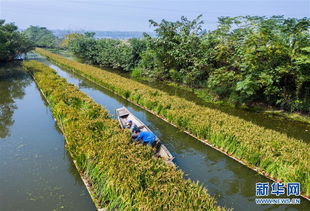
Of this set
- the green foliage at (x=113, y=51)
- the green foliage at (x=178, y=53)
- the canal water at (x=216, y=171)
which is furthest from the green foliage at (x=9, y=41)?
the canal water at (x=216, y=171)

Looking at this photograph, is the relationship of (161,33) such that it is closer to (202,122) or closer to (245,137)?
(202,122)

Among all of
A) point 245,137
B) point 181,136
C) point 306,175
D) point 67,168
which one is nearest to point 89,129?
point 67,168

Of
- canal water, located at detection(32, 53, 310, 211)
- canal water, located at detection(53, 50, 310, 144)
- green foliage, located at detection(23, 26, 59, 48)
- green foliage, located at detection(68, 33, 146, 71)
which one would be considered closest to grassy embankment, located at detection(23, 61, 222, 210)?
canal water, located at detection(32, 53, 310, 211)

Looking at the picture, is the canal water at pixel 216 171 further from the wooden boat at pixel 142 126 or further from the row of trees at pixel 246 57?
the row of trees at pixel 246 57

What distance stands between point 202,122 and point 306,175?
491cm

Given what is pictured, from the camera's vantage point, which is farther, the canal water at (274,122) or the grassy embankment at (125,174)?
the canal water at (274,122)

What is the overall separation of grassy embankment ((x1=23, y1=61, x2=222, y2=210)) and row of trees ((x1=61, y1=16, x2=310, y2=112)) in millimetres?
10655

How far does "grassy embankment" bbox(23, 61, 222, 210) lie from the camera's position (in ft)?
18.3

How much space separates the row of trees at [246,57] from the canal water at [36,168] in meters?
12.2

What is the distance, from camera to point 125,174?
637cm

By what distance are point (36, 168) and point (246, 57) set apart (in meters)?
13.9

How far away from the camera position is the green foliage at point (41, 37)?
8803cm

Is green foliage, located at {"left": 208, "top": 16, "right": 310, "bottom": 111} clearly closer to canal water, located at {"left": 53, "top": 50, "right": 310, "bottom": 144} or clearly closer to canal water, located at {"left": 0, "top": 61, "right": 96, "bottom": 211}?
canal water, located at {"left": 53, "top": 50, "right": 310, "bottom": 144}

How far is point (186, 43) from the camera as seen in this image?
22.4m
